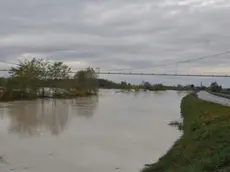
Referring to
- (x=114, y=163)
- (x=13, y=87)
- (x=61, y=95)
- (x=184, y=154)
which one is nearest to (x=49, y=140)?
(x=114, y=163)

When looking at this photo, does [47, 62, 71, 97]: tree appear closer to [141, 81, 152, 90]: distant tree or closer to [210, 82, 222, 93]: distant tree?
[210, 82, 222, 93]: distant tree

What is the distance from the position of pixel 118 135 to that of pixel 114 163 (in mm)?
7253

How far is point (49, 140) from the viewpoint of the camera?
1842cm

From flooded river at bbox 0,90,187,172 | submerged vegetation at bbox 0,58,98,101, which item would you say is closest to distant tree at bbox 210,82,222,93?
submerged vegetation at bbox 0,58,98,101

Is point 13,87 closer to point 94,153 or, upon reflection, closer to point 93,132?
point 93,132

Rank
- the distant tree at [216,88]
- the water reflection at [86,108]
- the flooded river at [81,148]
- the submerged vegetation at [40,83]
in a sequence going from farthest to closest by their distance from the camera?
the distant tree at [216,88] → the submerged vegetation at [40,83] → the water reflection at [86,108] → the flooded river at [81,148]

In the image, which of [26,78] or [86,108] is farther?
[26,78]

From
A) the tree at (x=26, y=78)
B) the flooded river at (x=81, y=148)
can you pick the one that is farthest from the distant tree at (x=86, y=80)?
the flooded river at (x=81, y=148)

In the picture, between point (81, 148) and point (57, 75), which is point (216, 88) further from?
point (81, 148)

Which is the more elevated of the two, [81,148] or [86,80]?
[86,80]

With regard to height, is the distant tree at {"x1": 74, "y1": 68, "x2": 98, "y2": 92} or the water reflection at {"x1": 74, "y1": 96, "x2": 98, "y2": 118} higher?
the distant tree at {"x1": 74, "y1": 68, "x2": 98, "y2": 92}

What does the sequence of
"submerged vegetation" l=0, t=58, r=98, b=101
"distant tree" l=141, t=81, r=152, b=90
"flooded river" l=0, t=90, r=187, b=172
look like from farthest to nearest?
"distant tree" l=141, t=81, r=152, b=90, "submerged vegetation" l=0, t=58, r=98, b=101, "flooded river" l=0, t=90, r=187, b=172

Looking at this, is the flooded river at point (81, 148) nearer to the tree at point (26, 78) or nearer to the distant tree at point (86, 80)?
the tree at point (26, 78)

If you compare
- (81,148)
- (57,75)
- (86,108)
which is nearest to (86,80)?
(57,75)
